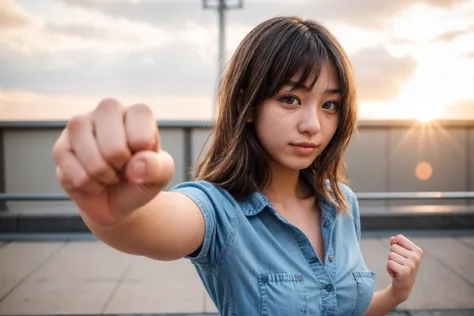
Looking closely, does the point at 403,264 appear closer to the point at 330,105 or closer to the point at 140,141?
the point at 330,105

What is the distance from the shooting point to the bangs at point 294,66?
1.27 meters

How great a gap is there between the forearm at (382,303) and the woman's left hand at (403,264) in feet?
0.05

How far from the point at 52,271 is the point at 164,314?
171 cm

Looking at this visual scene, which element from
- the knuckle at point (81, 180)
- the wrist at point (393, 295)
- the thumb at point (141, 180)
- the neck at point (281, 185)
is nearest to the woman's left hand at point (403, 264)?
the wrist at point (393, 295)

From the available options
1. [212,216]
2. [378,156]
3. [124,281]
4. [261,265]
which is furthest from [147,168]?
[378,156]

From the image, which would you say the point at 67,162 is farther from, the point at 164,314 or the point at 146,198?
the point at 164,314

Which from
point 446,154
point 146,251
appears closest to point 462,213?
point 446,154

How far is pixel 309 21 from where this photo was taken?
1.38m

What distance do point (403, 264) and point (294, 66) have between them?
Result: 718 millimetres

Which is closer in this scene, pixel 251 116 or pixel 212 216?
pixel 212 216

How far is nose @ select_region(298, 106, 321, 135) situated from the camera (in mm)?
1258

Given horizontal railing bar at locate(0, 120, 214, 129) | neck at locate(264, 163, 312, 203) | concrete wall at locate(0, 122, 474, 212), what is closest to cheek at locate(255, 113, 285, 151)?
neck at locate(264, 163, 312, 203)

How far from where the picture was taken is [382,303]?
5.15 ft

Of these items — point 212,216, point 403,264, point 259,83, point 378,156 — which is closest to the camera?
point 212,216
